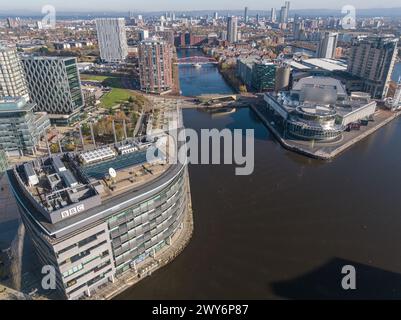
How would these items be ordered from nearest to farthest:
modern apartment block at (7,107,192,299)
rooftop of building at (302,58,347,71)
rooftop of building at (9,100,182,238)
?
1. rooftop of building at (9,100,182,238)
2. modern apartment block at (7,107,192,299)
3. rooftop of building at (302,58,347,71)

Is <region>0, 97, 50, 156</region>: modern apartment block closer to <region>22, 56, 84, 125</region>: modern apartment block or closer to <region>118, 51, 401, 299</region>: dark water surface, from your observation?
<region>22, 56, 84, 125</region>: modern apartment block

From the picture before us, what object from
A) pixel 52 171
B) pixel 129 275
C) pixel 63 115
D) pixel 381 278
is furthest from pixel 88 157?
pixel 63 115

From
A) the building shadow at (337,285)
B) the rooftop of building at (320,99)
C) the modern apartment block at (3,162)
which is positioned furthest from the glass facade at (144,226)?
the rooftop of building at (320,99)

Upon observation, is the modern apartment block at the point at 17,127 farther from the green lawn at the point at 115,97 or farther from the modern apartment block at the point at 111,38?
the modern apartment block at the point at 111,38

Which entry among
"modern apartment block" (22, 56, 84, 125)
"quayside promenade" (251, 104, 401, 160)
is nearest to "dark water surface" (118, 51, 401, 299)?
"quayside promenade" (251, 104, 401, 160)

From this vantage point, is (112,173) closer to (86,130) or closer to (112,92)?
(86,130)
